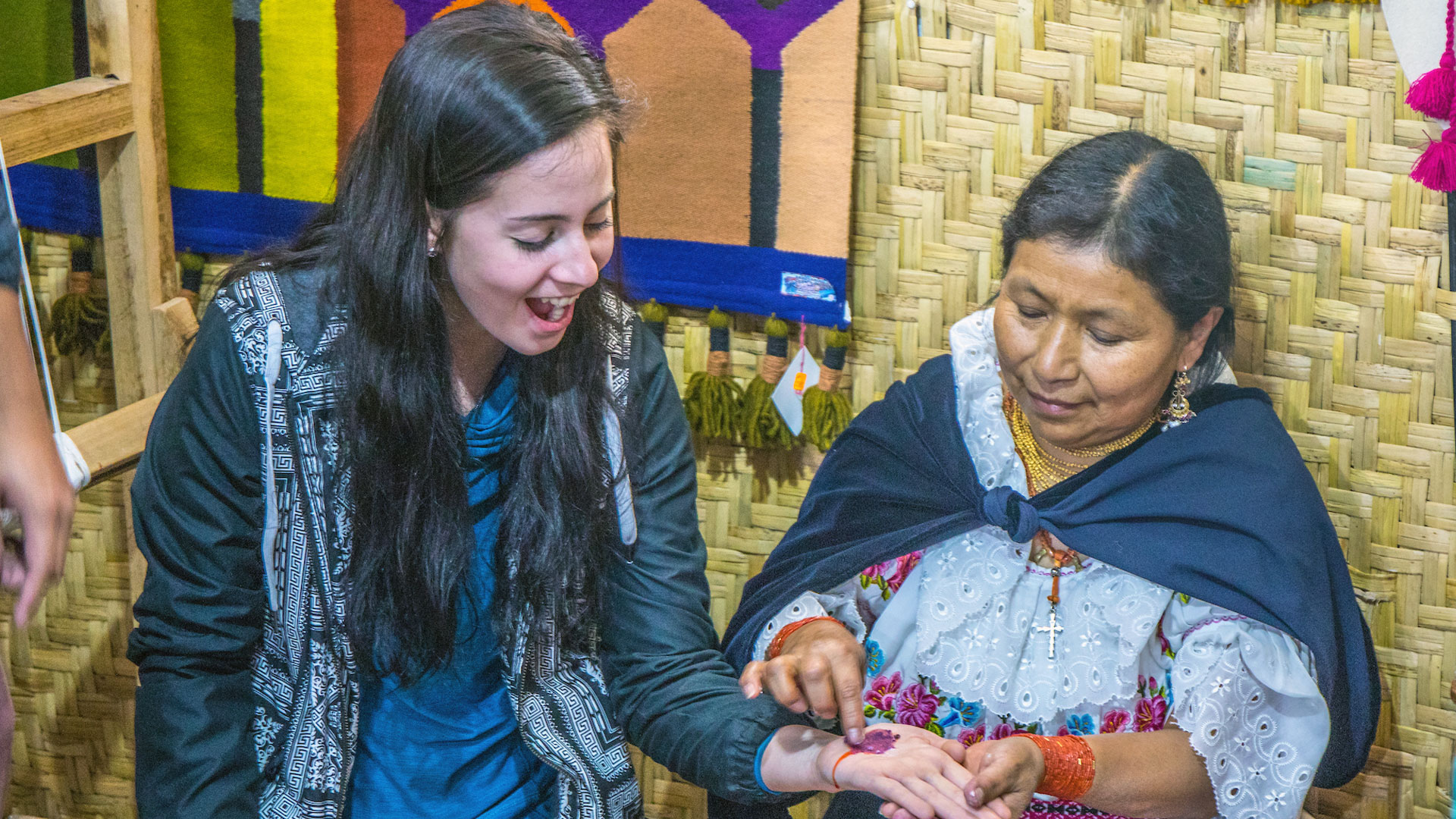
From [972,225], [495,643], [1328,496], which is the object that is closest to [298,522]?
[495,643]

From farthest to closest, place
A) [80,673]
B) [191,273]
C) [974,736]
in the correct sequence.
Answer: [80,673] → [191,273] → [974,736]

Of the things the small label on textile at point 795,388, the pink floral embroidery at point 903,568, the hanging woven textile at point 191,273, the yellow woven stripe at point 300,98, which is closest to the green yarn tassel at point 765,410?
the small label on textile at point 795,388

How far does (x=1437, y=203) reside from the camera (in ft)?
7.02

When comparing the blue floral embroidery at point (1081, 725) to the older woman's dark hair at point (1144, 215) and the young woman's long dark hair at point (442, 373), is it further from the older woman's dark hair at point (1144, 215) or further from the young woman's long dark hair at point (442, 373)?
the young woman's long dark hair at point (442, 373)

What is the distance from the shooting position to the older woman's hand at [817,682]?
1.73 meters

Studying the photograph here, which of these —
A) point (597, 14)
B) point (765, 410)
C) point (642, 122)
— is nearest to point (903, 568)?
point (765, 410)

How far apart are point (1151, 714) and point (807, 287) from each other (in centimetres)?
96

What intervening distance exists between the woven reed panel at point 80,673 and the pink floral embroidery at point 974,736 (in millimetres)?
1880

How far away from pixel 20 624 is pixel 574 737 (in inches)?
30.7

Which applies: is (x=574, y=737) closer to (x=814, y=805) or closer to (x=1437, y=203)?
(x=814, y=805)

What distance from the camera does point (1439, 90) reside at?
6.47 feet

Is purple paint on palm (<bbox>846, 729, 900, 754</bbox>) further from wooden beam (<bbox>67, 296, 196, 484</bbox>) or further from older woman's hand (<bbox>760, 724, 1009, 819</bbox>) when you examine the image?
wooden beam (<bbox>67, 296, 196, 484</bbox>)

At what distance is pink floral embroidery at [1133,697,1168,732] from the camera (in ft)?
→ 6.31

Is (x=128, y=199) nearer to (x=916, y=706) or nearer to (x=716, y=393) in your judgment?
(x=716, y=393)
